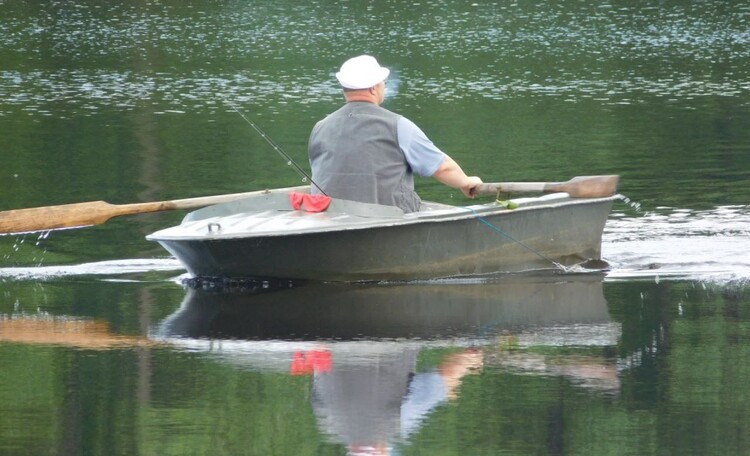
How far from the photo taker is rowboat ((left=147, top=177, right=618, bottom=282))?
34.3 feet

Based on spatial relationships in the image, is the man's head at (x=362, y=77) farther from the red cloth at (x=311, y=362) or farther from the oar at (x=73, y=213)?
the red cloth at (x=311, y=362)

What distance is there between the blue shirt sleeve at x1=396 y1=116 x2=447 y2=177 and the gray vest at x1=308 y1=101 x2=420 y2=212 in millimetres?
46

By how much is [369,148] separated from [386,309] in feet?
4.19

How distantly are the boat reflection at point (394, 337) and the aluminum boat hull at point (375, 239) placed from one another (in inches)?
5.7

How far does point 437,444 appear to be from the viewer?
663 centimetres

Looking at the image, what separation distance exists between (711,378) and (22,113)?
1762 centimetres

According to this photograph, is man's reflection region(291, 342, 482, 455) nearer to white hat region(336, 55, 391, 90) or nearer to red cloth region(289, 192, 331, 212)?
red cloth region(289, 192, 331, 212)

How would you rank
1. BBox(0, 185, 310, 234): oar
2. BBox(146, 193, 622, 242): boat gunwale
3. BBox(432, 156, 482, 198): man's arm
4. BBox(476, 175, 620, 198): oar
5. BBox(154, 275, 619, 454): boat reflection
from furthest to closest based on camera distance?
BBox(476, 175, 620, 198): oar
BBox(0, 185, 310, 234): oar
BBox(432, 156, 482, 198): man's arm
BBox(146, 193, 622, 242): boat gunwale
BBox(154, 275, 619, 454): boat reflection

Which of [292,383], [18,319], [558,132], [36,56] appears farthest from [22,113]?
[292,383]

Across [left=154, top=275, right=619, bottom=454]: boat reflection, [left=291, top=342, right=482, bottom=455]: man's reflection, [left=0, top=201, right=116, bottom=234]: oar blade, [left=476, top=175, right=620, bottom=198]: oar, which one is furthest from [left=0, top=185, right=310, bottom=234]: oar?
[left=291, top=342, right=482, bottom=455]: man's reflection

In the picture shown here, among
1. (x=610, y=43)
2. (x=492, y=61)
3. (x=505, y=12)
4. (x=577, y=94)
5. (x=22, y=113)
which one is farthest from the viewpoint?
(x=505, y=12)

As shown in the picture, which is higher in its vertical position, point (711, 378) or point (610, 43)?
point (610, 43)

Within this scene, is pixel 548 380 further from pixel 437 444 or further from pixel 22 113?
pixel 22 113

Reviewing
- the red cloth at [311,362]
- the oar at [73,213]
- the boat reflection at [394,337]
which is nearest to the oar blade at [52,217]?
the oar at [73,213]
